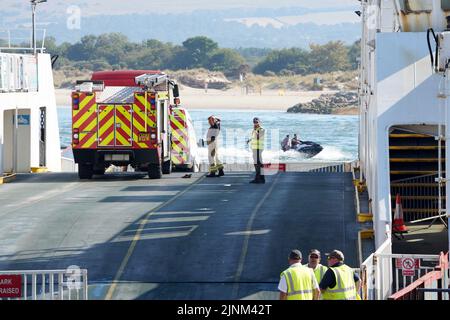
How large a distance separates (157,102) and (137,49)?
131 m

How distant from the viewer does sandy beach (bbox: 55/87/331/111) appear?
12862 centimetres

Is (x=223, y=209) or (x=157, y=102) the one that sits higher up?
(x=157, y=102)

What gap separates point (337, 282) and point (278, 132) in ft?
255

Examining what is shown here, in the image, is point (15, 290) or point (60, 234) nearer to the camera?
point (15, 290)

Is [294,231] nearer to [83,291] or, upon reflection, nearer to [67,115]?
[83,291]

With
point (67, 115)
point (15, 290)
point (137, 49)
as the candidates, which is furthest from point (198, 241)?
point (137, 49)

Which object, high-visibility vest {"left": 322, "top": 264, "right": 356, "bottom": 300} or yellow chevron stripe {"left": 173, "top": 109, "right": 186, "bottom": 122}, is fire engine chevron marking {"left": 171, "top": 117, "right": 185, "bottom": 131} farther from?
high-visibility vest {"left": 322, "top": 264, "right": 356, "bottom": 300}

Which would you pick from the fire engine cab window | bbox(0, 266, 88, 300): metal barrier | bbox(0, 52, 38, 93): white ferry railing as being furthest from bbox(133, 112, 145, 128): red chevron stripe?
bbox(0, 266, 88, 300): metal barrier

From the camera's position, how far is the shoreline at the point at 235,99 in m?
128

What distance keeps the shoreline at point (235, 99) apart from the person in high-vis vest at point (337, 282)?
366 ft

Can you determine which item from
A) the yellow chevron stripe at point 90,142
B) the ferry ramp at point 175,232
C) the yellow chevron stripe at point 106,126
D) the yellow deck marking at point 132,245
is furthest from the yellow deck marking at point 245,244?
the yellow chevron stripe at point 90,142

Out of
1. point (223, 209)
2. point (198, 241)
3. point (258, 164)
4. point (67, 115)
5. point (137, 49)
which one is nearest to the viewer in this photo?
point (198, 241)

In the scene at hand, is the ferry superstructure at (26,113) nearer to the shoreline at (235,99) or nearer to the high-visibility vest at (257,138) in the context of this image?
the high-visibility vest at (257,138)

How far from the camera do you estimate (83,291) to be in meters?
15.7
